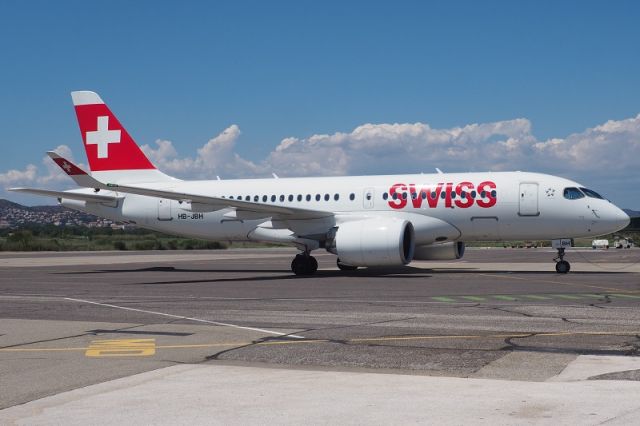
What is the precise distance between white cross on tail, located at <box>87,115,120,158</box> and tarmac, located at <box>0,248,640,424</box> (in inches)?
620

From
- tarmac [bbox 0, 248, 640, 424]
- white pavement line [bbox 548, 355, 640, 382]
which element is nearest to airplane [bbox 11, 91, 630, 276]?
tarmac [bbox 0, 248, 640, 424]

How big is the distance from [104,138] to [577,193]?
19.0 meters

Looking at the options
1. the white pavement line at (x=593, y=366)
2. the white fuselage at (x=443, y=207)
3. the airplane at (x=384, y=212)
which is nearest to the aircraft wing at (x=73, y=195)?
the airplane at (x=384, y=212)

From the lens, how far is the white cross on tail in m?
32.8

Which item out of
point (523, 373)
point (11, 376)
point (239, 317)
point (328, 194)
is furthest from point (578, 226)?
point (11, 376)

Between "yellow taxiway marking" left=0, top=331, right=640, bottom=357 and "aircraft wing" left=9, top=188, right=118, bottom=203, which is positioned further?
"aircraft wing" left=9, top=188, right=118, bottom=203

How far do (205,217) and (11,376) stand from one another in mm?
22054

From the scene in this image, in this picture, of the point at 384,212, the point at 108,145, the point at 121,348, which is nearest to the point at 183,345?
the point at 121,348

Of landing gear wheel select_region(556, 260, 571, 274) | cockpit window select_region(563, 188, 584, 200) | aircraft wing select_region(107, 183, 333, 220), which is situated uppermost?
cockpit window select_region(563, 188, 584, 200)

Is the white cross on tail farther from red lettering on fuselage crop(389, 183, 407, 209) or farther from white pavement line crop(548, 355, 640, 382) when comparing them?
white pavement line crop(548, 355, 640, 382)

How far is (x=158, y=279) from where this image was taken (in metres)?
26.6

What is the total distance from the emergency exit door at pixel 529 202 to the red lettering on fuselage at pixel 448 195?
860 millimetres

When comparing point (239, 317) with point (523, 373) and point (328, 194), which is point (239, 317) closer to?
point (523, 373)

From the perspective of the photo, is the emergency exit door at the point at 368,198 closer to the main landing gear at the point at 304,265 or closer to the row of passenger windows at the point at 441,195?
the row of passenger windows at the point at 441,195
